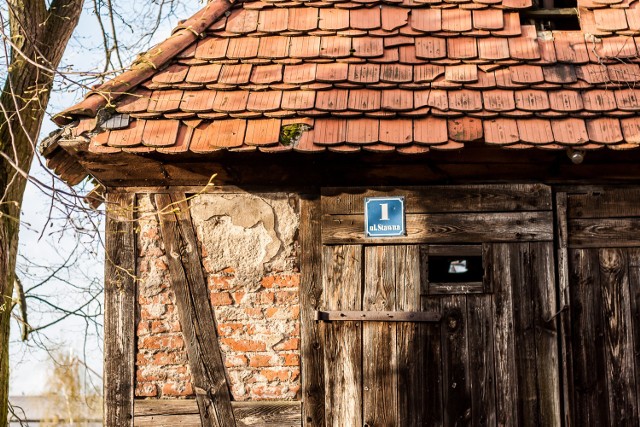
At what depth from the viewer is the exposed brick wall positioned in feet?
16.9

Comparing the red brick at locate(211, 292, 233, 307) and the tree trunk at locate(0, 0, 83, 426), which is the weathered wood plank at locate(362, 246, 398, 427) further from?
the tree trunk at locate(0, 0, 83, 426)

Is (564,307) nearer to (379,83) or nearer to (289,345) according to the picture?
(289,345)

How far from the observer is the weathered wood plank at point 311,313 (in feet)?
16.6

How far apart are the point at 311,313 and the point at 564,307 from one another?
166cm

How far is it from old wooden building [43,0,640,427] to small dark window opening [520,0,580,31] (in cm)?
62

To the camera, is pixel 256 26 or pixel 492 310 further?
pixel 256 26

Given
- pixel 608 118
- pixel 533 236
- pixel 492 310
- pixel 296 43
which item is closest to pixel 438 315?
pixel 492 310

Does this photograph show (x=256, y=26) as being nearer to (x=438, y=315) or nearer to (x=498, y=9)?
(x=498, y=9)

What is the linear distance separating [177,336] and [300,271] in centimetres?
94

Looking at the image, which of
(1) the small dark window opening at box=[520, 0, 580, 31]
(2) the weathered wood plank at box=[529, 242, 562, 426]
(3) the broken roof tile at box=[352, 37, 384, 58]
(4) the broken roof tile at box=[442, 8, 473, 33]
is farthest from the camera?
(1) the small dark window opening at box=[520, 0, 580, 31]

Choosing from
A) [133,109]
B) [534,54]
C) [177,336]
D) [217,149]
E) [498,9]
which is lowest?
[177,336]

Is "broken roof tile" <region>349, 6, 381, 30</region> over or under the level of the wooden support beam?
over

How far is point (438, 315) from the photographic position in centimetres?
505

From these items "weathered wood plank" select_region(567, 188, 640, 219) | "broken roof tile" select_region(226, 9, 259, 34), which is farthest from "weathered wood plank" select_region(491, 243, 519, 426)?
"broken roof tile" select_region(226, 9, 259, 34)
